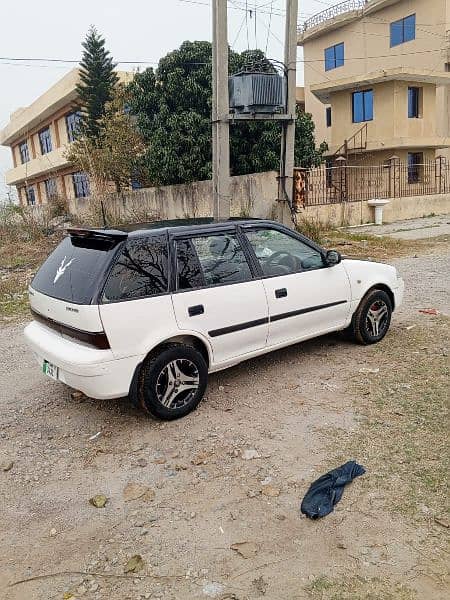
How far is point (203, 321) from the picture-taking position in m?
3.98

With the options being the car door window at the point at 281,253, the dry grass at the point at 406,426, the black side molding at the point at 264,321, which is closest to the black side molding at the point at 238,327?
the black side molding at the point at 264,321

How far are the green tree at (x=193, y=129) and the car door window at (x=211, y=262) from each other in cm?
1316

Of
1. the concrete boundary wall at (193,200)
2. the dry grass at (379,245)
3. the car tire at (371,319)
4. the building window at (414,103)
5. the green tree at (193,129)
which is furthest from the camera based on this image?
the building window at (414,103)

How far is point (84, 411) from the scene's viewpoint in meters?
4.21

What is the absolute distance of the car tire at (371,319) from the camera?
16.9ft

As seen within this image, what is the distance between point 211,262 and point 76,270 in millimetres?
1100

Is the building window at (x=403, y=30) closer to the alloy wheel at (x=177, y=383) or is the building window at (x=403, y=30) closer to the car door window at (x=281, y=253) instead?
the car door window at (x=281, y=253)

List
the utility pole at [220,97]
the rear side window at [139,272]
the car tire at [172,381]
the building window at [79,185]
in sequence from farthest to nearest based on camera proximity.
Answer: the building window at [79,185] < the utility pole at [220,97] < the car tire at [172,381] < the rear side window at [139,272]

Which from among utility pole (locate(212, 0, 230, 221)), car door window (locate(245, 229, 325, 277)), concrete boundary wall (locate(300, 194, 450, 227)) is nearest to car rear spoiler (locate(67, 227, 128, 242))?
car door window (locate(245, 229, 325, 277))

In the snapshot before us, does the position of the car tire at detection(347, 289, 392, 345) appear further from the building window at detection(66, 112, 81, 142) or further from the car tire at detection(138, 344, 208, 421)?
the building window at detection(66, 112, 81, 142)

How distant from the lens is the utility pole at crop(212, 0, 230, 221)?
959 centimetres

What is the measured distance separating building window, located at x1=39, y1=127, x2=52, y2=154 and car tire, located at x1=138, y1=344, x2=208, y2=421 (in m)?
36.2

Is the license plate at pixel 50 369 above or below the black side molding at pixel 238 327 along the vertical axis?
below

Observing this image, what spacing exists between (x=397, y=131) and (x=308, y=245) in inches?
880
